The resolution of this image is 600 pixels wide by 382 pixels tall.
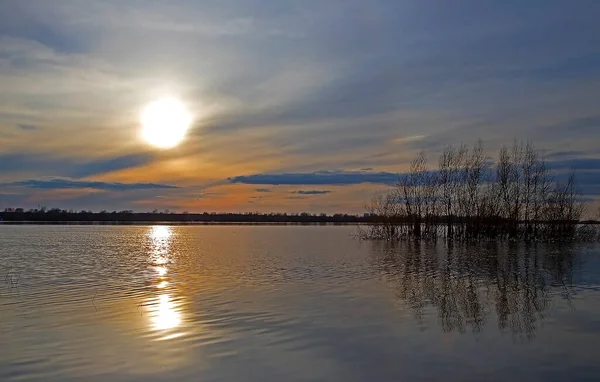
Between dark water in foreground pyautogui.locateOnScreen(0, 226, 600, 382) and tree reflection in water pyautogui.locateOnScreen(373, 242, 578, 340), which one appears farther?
tree reflection in water pyautogui.locateOnScreen(373, 242, 578, 340)

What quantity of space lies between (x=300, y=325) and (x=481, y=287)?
763cm

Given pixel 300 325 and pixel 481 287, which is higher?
pixel 481 287

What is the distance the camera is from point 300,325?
10.8m

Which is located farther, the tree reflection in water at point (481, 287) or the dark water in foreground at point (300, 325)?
the tree reflection in water at point (481, 287)

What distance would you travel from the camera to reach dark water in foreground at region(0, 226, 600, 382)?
787 cm

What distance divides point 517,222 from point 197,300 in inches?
1376

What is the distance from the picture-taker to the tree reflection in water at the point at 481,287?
11398 mm

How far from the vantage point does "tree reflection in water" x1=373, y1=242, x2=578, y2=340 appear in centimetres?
1140

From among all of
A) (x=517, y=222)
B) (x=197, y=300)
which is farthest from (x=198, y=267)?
(x=517, y=222)

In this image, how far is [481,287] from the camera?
53.1 feet

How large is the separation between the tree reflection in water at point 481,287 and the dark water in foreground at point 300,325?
0.06 meters

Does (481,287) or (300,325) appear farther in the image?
(481,287)

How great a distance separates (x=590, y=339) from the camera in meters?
9.62

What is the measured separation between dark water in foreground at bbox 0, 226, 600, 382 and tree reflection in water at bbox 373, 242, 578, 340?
0.20ft
